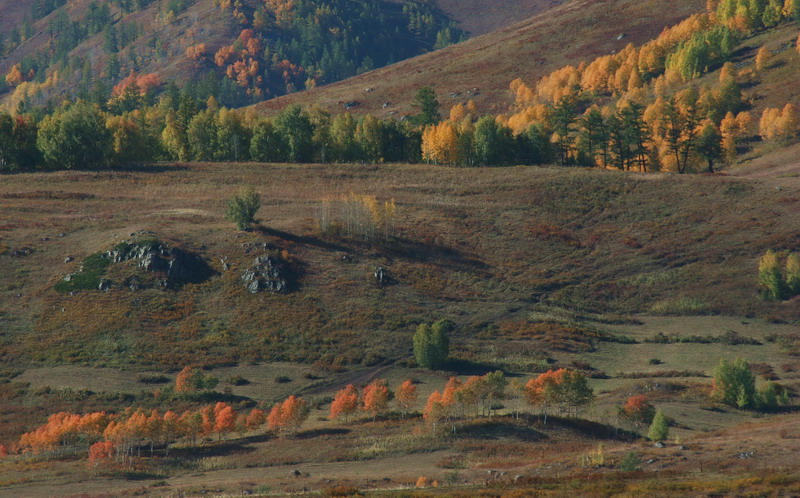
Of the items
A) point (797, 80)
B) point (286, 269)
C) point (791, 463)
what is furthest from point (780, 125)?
point (791, 463)

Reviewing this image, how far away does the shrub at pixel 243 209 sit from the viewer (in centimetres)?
12612

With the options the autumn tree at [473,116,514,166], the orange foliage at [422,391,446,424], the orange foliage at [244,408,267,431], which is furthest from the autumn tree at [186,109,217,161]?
the orange foliage at [422,391,446,424]

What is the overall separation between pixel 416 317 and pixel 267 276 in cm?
2159

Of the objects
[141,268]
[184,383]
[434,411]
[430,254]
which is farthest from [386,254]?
[434,411]

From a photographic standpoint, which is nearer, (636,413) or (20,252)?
(636,413)

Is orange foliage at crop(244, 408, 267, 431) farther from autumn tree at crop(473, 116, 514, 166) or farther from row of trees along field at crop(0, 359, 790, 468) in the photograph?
autumn tree at crop(473, 116, 514, 166)

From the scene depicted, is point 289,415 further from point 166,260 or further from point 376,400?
point 166,260

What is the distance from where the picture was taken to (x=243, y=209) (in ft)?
416

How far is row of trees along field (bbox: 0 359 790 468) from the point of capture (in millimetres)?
74688

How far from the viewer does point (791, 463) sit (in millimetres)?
55531

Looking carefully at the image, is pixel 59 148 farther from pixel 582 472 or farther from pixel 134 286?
pixel 582 472

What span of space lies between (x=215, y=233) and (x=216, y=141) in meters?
51.7

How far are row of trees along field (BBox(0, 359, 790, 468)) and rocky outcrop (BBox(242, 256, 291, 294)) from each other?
2841 cm

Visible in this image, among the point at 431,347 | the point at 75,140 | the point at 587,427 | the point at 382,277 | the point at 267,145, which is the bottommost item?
the point at 587,427
